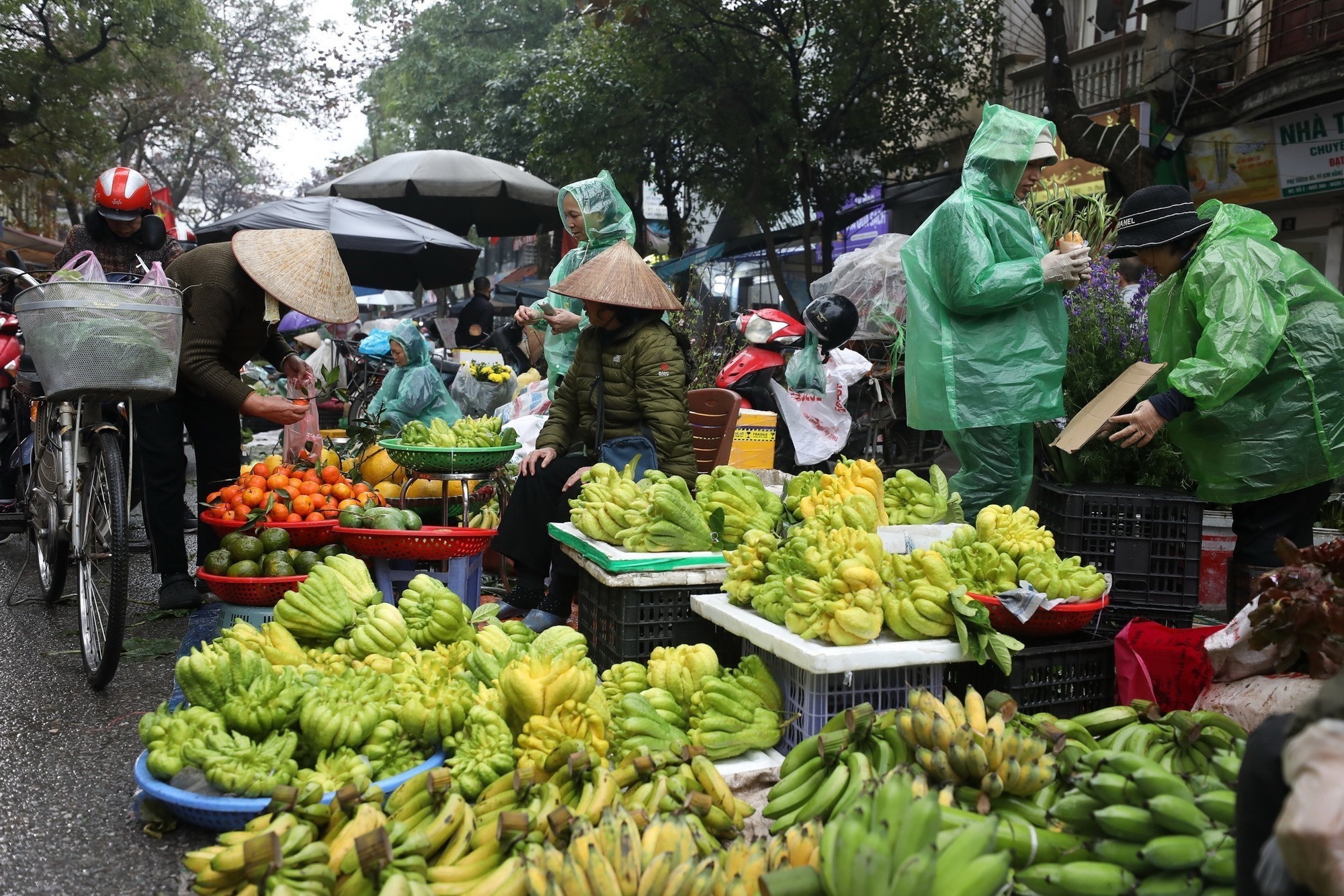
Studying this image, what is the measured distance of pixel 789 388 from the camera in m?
8.05

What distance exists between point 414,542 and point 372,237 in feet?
20.7

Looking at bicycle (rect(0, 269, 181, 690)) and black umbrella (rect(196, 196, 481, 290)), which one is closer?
bicycle (rect(0, 269, 181, 690))

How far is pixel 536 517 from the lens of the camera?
4.73 metres

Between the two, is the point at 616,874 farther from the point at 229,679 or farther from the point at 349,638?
the point at 349,638

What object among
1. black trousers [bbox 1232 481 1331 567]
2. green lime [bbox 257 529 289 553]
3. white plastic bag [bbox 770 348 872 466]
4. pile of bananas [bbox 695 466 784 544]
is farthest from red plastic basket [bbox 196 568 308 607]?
white plastic bag [bbox 770 348 872 466]

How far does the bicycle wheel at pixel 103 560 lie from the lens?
389 centimetres

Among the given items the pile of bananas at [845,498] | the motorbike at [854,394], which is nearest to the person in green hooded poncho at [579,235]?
the motorbike at [854,394]

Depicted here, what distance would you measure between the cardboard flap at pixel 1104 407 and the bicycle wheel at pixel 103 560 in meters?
3.69

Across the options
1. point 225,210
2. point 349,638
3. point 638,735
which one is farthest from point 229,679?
point 225,210

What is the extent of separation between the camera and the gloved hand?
3982 mm

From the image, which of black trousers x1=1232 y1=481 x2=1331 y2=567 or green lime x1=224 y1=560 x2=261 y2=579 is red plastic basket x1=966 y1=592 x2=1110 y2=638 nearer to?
black trousers x1=1232 y1=481 x2=1331 y2=567

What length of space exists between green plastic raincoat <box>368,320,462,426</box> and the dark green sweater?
7.58 feet

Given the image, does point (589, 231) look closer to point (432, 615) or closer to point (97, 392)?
point (97, 392)

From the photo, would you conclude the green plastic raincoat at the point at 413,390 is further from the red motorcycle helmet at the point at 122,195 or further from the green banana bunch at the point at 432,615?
the green banana bunch at the point at 432,615
